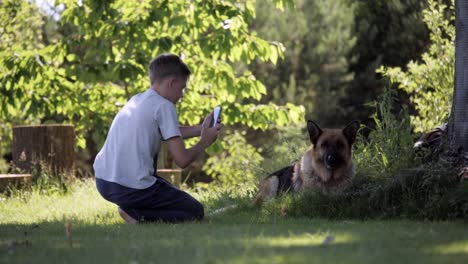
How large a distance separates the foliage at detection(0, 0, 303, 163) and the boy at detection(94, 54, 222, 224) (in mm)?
3756

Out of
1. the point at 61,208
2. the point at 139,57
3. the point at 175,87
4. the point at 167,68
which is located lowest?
the point at 61,208

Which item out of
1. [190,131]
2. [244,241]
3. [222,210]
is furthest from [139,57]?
[244,241]

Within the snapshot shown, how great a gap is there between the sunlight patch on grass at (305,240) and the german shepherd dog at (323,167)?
2.12 metres

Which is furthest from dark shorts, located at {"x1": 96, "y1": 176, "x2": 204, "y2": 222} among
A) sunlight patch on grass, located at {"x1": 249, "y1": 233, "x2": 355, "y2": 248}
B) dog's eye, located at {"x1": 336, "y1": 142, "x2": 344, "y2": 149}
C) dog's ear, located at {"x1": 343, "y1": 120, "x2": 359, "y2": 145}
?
sunlight patch on grass, located at {"x1": 249, "y1": 233, "x2": 355, "y2": 248}

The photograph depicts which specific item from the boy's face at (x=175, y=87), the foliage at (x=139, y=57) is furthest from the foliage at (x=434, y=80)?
the boy's face at (x=175, y=87)

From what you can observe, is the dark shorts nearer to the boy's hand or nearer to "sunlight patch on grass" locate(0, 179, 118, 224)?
"sunlight patch on grass" locate(0, 179, 118, 224)

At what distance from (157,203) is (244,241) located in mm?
2244

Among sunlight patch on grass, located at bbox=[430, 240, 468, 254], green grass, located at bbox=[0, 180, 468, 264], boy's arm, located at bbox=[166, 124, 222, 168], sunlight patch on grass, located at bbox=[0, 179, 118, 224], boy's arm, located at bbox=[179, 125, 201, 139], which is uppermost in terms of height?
boy's arm, located at bbox=[179, 125, 201, 139]

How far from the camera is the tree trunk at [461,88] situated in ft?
22.5

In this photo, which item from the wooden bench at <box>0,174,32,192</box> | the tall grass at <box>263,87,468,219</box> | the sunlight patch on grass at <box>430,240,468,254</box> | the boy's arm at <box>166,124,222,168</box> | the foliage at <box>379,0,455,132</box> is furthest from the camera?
the foliage at <box>379,0,455,132</box>

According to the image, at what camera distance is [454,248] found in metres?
4.43

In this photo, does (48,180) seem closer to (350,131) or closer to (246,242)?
(350,131)

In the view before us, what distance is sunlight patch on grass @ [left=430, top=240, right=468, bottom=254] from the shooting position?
14.0 ft

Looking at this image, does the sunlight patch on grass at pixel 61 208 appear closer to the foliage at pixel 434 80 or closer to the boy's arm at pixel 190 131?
the boy's arm at pixel 190 131
